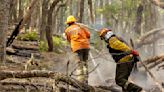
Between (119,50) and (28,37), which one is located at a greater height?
(119,50)

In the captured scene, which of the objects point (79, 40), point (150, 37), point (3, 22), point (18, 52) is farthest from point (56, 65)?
point (3, 22)

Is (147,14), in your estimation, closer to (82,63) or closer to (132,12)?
(132,12)

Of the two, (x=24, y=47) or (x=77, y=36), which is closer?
(x=77, y=36)

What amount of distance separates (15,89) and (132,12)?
2705 cm

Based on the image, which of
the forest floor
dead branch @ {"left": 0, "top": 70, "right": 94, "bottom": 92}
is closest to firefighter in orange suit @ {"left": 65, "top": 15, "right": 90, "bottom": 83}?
the forest floor

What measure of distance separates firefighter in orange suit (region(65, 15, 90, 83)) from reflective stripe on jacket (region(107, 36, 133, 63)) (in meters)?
0.87

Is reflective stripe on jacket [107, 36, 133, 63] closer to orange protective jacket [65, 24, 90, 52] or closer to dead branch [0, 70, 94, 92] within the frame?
orange protective jacket [65, 24, 90, 52]

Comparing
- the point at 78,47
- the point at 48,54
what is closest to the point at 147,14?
the point at 48,54

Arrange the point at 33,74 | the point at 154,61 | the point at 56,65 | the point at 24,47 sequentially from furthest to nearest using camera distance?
the point at 24,47 → the point at 56,65 → the point at 154,61 → the point at 33,74

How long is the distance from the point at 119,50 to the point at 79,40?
117 centimetres

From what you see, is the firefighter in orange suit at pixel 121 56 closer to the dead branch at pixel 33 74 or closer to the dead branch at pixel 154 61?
the dead branch at pixel 154 61

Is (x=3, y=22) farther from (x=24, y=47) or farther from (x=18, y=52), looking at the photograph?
(x=24, y=47)

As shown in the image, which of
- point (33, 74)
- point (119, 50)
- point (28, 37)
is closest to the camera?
point (33, 74)

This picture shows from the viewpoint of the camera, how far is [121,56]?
839 cm
